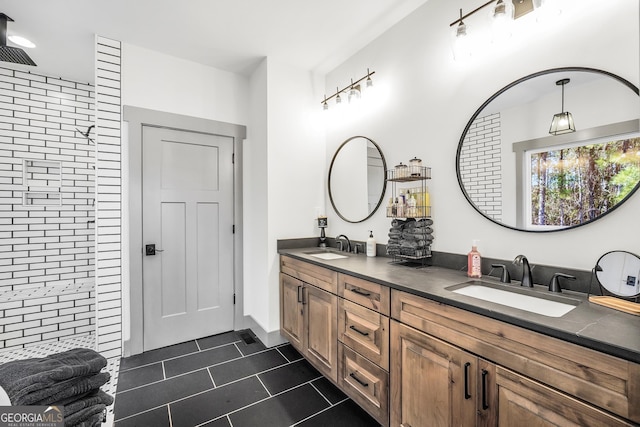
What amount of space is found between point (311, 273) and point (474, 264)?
1.16 m

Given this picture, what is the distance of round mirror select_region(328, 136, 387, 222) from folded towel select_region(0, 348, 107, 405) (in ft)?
6.99

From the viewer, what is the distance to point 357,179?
2764 millimetres

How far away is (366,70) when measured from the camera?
2664mm

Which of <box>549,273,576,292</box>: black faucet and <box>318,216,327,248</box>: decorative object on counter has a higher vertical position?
<box>318,216,327,248</box>: decorative object on counter

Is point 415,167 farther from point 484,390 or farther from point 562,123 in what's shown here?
point 484,390

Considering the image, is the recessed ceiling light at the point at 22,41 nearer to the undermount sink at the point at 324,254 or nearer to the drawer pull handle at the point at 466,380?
the undermount sink at the point at 324,254

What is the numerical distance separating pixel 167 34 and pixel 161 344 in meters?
Result: 2.85

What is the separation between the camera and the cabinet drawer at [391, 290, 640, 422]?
2.70ft

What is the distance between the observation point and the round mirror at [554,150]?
1.29 meters

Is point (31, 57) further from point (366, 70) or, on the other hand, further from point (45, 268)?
point (366, 70)

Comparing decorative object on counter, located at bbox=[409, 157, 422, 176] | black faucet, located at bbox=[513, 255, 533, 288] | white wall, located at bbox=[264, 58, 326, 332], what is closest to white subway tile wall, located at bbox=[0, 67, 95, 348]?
white wall, located at bbox=[264, 58, 326, 332]

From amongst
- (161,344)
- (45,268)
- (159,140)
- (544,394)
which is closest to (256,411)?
(161,344)

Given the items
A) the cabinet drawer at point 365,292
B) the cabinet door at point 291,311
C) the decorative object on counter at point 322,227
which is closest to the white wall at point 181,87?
the decorative object on counter at point 322,227

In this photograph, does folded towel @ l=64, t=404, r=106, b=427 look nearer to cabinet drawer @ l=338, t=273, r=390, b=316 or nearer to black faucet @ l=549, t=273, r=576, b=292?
cabinet drawer @ l=338, t=273, r=390, b=316
